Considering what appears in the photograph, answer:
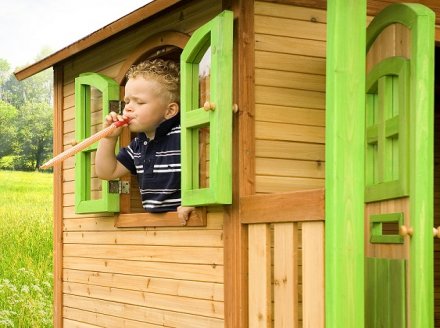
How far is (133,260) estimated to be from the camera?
6273mm

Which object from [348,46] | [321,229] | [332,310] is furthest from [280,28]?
[332,310]

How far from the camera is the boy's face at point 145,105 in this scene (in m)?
5.95

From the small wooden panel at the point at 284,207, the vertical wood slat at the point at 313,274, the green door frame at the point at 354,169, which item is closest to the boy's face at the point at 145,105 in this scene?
the small wooden panel at the point at 284,207

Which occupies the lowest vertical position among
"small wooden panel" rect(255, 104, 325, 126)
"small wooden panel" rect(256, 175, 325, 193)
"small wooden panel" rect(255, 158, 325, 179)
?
"small wooden panel" rect(256, 175, 325, 193)

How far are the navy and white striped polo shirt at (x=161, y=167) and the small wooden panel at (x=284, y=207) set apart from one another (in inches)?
36.6

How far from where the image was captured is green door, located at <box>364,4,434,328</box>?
402cm

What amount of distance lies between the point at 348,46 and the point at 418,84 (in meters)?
0.37

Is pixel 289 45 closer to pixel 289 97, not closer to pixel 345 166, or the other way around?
pixel 289 97

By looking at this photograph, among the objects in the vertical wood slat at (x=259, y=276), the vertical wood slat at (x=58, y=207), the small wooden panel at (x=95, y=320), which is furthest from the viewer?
the vertical wood slat at (x=58, y=207)

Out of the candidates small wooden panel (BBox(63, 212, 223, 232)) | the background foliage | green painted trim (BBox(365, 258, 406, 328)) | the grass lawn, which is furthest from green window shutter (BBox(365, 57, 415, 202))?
the background foliage

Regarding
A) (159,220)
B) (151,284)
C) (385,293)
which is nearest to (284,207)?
(385,293)

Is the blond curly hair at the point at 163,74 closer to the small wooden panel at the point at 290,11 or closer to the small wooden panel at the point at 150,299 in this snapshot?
the small wooden panel at the point at 290,11

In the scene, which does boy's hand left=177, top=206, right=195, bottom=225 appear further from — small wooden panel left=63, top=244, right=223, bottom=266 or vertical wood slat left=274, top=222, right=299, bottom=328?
vertical wood slat left=274, top=222, right=299, bottom=328

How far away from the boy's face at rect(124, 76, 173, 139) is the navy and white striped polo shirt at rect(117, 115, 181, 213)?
0.09 m
